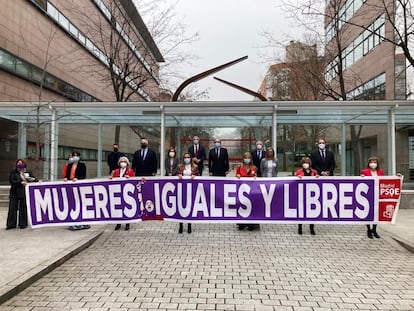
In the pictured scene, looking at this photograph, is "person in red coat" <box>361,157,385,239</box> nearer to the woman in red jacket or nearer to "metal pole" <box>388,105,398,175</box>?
the woman in red jacket

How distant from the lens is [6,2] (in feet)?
60.6

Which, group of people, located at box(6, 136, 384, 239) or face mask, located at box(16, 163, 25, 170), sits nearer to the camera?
group of people, located at box(6, 136, 384, 239)

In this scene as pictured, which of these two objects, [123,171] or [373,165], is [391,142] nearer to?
[373,165]

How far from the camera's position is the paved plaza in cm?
437

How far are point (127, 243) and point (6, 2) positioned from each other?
17173 millimetres

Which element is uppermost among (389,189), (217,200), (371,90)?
(371,90)

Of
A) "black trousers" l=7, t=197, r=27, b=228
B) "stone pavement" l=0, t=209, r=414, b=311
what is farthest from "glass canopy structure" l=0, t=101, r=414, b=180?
"stone pavement" l=0, t=209, r=414, b=311

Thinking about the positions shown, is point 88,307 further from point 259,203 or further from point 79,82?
point 79,82

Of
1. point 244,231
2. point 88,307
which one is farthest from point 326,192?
point 88,307

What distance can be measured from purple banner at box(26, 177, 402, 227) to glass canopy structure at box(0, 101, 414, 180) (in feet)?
14.4

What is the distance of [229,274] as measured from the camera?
5.41 m

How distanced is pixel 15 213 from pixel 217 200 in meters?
4.84

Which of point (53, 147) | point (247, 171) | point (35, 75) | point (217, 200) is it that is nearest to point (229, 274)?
point (217, 200)

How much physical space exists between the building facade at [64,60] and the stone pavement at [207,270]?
21.8 ft
